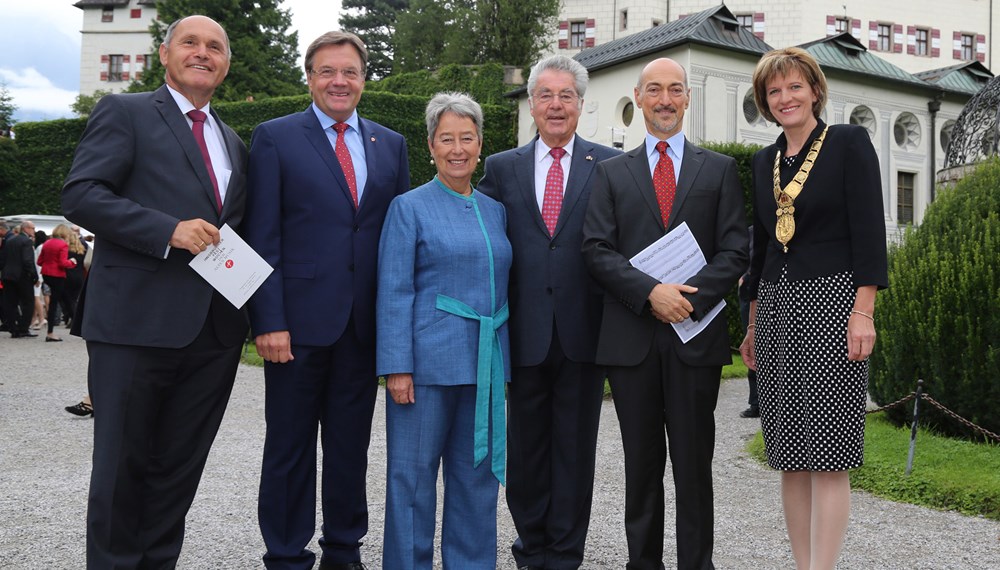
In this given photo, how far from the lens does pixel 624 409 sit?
4004mm

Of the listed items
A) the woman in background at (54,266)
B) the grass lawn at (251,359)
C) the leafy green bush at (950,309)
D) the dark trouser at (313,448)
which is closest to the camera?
the dark trouser at (313,448)

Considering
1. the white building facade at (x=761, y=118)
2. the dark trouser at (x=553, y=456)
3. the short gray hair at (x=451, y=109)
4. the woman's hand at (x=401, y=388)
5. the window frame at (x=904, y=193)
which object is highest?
the white building facade at (x=761, y=118)

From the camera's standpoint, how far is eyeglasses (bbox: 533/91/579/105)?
4.44 meters

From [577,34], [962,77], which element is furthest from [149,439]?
[577,34]

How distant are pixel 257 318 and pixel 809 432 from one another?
242 centimetres

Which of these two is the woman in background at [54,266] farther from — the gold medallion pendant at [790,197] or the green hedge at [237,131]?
the green hedge at [237,131]

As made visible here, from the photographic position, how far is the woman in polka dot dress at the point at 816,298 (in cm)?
365

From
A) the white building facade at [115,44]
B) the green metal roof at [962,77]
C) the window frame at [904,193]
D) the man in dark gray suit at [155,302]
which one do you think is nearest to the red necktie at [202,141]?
the man in dark gray suit at [155,302]

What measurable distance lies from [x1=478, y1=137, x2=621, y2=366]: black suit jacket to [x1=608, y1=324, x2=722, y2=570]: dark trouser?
0.38 meters

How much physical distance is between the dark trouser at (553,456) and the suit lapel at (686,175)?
0.87 m

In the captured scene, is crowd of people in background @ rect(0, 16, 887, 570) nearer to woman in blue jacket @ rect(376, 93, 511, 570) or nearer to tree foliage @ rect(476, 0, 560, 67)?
woman in blue jacket @ rect(376, 93, 511, 570)

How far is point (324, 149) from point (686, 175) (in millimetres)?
1688

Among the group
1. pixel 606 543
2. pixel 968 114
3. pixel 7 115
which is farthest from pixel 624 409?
pixel 7 115

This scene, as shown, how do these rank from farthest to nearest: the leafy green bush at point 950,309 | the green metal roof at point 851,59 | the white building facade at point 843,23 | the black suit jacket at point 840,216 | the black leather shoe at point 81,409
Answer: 1. the white building facade at point 843,23
2. the green metal roof at point 851,59
3. the black leather shoe at point 81,409
4. the leafy green bush at point 950,309
5. the black suit jacket at point 840,216
